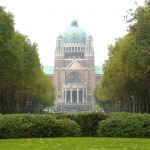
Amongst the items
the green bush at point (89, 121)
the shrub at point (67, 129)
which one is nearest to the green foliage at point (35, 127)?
the shrub at point (67, 129)

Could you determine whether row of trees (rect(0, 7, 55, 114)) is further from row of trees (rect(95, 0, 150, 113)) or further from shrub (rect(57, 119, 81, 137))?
shrub (rect(57, 119, 81, 137))

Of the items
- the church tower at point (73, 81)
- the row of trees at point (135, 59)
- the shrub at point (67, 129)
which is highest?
the church tower at point (73, 81)

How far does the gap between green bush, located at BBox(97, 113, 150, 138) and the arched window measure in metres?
166

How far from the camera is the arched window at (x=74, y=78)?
19512cm

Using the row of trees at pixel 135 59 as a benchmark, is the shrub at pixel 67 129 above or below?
below

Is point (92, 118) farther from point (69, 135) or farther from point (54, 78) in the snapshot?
point (54, 78)

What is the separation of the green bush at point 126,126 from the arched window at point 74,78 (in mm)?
165908

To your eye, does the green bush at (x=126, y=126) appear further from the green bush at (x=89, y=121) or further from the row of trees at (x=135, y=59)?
the row of trees at (x=135, y=59)

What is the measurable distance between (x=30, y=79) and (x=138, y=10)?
26.0 meters

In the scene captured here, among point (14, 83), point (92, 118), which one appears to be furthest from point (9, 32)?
point (92, 118)

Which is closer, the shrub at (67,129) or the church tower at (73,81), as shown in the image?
Answer: the shrub at (67,129)

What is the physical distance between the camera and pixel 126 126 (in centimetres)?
2780

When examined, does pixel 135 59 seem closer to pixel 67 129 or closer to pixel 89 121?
pixel 89 121

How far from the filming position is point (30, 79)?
59.8 metres
